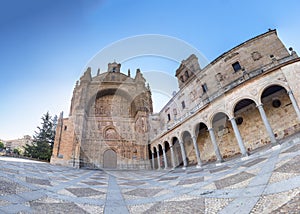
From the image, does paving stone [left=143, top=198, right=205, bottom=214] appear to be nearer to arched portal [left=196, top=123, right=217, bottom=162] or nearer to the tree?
arched portal [left=196, top=123, right=217, bottom=162]

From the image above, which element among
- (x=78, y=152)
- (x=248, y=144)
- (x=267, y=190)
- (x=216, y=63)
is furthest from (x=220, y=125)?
(x=78, y=152)

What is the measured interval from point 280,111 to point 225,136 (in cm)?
468

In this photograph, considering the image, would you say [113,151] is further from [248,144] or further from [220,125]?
[248,144]

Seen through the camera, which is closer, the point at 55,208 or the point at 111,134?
the point at 55,208

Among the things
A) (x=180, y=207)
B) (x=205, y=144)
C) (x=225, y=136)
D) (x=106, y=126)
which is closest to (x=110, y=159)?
(x=106, y=126)

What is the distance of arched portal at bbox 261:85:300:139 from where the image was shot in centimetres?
1058

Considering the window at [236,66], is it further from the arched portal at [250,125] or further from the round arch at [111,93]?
the round arch at [111,93]

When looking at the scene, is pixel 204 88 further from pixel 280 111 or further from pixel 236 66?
pixel 280 111

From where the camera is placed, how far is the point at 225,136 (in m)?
14.1

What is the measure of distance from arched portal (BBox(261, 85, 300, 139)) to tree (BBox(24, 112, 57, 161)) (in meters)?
29.0

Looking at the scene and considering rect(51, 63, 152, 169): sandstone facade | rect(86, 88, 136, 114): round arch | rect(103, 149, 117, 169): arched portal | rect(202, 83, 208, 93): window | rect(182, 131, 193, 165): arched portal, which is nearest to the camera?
rect(182, 131, 193, 165): arched portal

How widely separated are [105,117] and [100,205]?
822 inches

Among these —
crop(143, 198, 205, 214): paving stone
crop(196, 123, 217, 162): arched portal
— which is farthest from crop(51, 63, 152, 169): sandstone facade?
crop(143, 198, 205, 214): paving stone

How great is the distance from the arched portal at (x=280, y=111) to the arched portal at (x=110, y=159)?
18.2 metres
